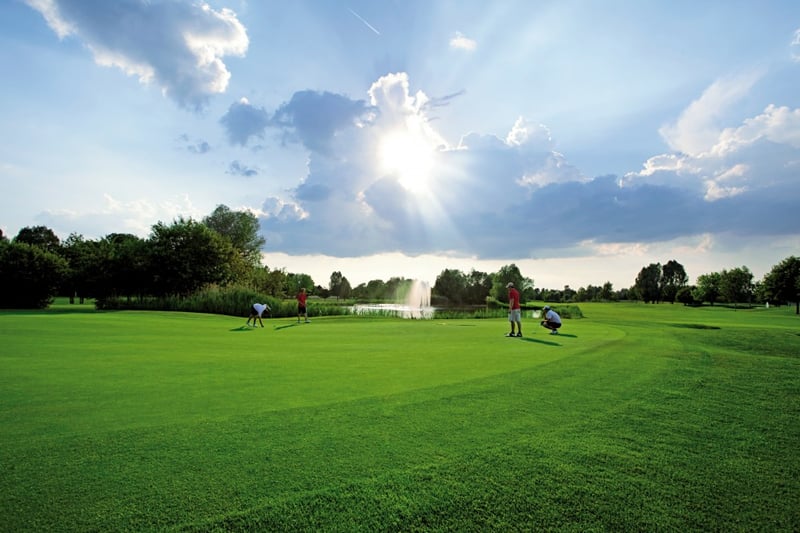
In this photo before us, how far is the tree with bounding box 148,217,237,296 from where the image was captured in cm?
4381

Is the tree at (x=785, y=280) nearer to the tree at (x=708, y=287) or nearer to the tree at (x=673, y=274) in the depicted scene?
the tree at (x=708, y=287)

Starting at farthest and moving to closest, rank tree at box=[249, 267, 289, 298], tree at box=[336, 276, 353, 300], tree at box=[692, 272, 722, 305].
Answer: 1. tree at box=[336, 276, 353, 300]
2. tree at box=[692, 272, 722, 305]
3. tree at box=[249, 267, 289, 298]

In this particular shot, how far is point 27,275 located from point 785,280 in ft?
311

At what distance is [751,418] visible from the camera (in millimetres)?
6145

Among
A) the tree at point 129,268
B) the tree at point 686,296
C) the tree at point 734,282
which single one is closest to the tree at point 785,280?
the tree at point 734,282

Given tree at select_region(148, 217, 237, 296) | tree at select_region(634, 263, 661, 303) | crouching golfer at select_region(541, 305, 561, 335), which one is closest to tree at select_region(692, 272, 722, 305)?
tree at select_region(634, 263, 661, 303)

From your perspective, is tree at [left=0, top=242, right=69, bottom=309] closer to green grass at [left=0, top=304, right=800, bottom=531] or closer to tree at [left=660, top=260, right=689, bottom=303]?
green grass at [left=0, top=304, right=800, bottom=531]

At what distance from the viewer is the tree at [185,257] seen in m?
43.8

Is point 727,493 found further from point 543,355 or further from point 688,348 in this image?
point 688,348

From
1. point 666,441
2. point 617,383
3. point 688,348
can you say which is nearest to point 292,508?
point 666,441

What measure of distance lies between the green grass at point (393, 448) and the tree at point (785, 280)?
61.6 meters

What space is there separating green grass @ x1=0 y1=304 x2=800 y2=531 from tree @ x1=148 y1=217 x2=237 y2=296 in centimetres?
3897

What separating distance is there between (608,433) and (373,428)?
3.16 meters

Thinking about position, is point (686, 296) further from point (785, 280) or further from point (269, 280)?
point (269, 280)
